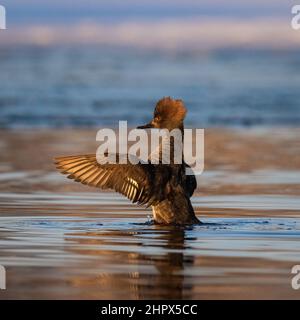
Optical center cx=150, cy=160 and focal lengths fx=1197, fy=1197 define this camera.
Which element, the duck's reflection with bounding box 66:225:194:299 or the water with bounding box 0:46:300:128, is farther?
the water with bounding box 0:46:300:128

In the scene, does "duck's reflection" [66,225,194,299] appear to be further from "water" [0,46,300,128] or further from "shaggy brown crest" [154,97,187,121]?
"water" [0,46,300,128]

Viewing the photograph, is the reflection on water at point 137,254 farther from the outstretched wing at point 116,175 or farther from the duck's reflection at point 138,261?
the outstretched wing at point 116,175

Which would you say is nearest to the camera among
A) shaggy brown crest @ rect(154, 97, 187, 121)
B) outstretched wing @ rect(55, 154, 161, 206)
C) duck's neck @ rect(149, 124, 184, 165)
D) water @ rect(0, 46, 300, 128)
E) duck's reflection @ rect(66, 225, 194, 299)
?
duck's reflection @ rect(66, 225, 194, 299)

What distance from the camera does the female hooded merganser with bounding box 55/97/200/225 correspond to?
10.5m

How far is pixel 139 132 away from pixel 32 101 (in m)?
7.60

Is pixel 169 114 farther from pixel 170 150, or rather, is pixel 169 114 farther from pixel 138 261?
pixel 138 261

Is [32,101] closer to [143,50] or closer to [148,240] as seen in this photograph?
[148,240]

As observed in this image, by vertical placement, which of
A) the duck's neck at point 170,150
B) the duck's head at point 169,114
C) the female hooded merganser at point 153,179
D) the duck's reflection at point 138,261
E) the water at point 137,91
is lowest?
the duck's reflection at point 138,261

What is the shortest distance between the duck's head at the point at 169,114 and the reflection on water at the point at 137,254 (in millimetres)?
914

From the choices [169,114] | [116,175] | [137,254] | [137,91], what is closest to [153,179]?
[116,175]

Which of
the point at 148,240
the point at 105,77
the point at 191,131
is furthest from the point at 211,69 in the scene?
the point at 148,240

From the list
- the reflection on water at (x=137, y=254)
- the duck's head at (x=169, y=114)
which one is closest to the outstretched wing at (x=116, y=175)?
the reflection on water at (x=137, y=254)

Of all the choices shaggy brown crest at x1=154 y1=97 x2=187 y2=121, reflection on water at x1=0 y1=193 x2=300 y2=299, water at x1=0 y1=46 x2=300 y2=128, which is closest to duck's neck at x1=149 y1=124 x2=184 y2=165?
shaggy brown crest at x1=154 y1=97 x2=187 y2=121

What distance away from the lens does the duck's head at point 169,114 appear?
35.8 feet
